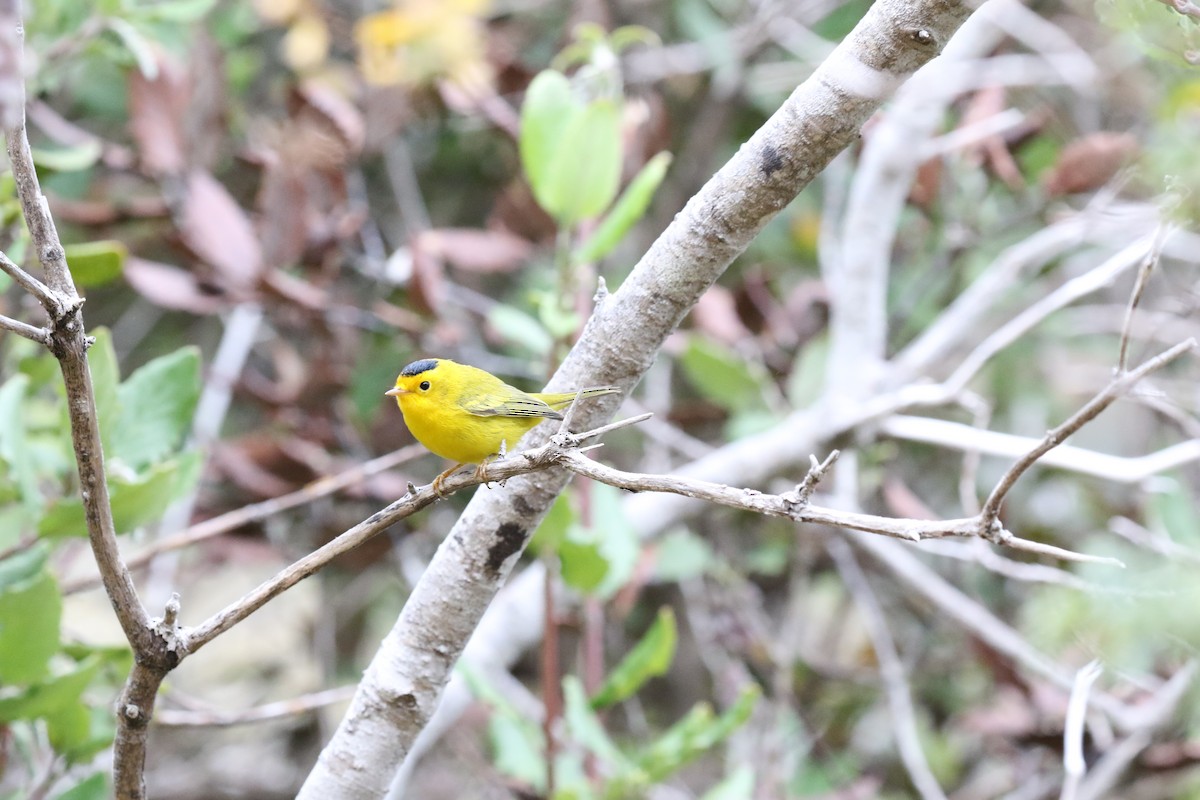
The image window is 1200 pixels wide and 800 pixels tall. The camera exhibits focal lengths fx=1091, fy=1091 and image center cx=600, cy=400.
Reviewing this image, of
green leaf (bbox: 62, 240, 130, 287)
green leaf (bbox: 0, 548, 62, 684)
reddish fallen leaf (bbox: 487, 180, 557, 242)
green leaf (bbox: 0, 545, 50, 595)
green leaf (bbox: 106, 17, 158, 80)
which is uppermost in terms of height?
green leaf (bbox: 106, 17, 158, 80)

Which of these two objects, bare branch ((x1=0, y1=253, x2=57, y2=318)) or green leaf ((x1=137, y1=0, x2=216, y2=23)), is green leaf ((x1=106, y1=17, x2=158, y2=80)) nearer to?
green leaf ((x1=137, y1=0, x2=216, y2=23))

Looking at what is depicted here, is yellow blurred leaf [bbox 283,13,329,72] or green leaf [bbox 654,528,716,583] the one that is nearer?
green leaf [bbox 654,528,716,583]

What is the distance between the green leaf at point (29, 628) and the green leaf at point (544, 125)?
105 centimetres

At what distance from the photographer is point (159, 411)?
184 cm

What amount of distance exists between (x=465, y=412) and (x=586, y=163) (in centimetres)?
54

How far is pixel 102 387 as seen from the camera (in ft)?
5.44

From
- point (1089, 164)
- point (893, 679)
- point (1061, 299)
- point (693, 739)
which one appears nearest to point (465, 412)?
point (693, 739)

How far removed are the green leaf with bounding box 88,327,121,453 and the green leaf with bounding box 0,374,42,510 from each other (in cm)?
12

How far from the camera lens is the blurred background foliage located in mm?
1934

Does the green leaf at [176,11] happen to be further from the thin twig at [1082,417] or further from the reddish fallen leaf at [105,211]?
the thin twig at [1082,417]

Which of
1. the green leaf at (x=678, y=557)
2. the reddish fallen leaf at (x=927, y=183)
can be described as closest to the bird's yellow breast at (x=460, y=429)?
the green leaf at (x=678, y=557)

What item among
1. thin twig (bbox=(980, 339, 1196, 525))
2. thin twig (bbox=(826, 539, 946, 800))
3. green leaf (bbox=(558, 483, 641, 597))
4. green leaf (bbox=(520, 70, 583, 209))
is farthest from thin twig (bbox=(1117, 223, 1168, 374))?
thin twig (bbox=(826, 539, 946, 800))

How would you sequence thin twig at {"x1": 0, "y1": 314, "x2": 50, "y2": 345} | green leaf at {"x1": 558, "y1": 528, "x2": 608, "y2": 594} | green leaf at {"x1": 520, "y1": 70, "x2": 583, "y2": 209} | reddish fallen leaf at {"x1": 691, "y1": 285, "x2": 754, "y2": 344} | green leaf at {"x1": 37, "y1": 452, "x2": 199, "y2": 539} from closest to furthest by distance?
thin twig at {"x1": 0, "y1": 314, "x2": 50, "y2": 345} → green leaf at {"x1": 37, "y1": 452, "x2": 199, "y2": 539} → green leaf at {"x1": 558, "y1": 528, "x2": 608, "y2": 594} → green leaf at {"x1": 520, "y1": 70, "x2": 583, "y2": 209} → reddish fallen leaf at {"x1": 691, "y1": 285, "x2": 754, "y2": 344}

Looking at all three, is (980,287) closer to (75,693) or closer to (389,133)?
(389,133)
